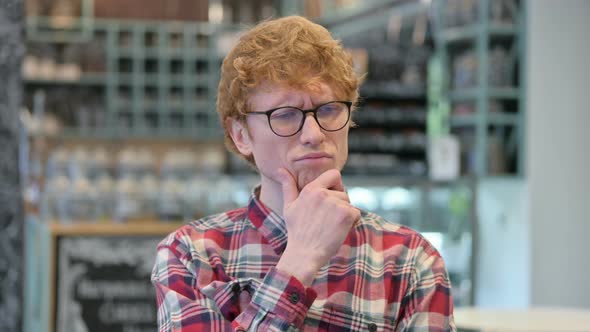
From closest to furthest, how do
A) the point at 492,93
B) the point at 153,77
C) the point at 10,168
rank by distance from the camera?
1. the point at 10,168
2. the point at 492,93
3. the point at 153,77

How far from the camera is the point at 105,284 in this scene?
3.80 meters

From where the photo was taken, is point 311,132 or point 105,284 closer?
point 311,132

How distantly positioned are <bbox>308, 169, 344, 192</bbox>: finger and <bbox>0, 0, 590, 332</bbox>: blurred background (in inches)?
26.6

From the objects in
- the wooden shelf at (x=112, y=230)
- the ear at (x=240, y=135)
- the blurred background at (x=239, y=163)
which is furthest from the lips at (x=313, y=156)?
the wooden shelf at (x=112, y=230)

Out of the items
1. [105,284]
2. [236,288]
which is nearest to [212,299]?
[236,288]

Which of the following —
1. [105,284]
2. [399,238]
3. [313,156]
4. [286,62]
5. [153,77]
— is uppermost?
[153,77]

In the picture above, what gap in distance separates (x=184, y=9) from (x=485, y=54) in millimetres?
4191

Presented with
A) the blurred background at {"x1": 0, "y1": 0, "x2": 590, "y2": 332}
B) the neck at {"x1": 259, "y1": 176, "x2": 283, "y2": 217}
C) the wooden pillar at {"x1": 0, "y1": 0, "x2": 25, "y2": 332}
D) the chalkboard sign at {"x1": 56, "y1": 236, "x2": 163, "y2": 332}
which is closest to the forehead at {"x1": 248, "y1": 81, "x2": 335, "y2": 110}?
the neck at {"x1": 259, "y1": 176, "x2": 283, "y2": 217}

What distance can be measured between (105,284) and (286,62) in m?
2.78

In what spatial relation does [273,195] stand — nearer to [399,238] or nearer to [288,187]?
[288,187]

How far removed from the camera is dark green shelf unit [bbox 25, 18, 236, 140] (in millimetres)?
9062

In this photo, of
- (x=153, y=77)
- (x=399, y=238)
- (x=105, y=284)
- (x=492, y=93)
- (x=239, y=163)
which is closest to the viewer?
(x=399, y=238)

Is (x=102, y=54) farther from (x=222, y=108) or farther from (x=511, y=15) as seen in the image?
(x=222, y=108)

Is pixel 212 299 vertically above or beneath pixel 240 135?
beneath
